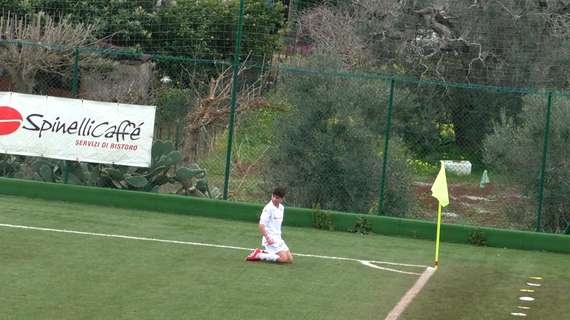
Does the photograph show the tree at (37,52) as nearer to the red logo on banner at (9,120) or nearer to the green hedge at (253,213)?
the red logo on banner at (9,120)

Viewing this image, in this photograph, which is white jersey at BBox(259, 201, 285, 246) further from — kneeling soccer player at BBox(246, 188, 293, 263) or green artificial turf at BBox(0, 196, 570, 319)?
green artificial turf at BBox(0, 196, 570, 319)

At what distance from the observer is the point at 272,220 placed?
48.2 ft

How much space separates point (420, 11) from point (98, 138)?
10828 millimetres

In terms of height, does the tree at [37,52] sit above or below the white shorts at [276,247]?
above

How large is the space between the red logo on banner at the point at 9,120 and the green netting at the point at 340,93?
0.63m

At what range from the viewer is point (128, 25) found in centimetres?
2986

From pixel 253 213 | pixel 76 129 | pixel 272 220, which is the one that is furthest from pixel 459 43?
pixel 272 220

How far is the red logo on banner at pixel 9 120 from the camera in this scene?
67.0 feet

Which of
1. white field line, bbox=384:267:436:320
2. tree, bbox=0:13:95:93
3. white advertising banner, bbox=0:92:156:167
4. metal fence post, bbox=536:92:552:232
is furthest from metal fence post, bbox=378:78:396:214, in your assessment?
tree, bbox=0:13:95:93

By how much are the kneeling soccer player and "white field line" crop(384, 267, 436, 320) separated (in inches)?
72.4

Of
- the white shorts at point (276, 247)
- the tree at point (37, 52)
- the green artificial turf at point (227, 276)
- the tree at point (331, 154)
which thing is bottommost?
the green artificial turf at point (227, 276)

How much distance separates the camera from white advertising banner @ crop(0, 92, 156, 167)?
19984 millimetres

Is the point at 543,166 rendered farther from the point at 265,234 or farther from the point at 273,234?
the point at 265,234

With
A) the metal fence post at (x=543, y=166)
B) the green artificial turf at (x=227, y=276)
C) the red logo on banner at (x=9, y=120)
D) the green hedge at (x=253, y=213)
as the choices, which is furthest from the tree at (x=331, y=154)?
the red logo on banner at (x=9, y=120)
